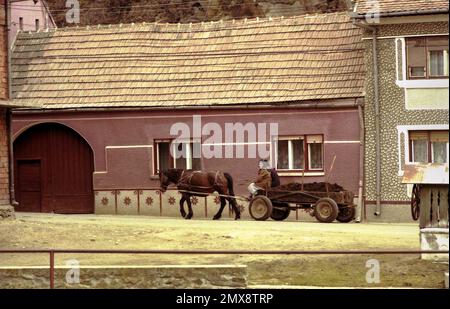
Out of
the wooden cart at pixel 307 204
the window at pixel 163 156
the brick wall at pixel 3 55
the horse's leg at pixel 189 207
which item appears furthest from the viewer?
the window at pixel 163 156

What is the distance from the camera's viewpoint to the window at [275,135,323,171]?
3438cm

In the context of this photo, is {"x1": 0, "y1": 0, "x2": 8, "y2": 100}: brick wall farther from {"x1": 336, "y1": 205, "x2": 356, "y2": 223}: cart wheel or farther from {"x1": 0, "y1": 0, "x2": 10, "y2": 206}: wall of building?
{"x1": 336, "y1": 205, "x2": 356, "y2": 223}: cart wheel

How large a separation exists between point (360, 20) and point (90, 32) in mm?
10587

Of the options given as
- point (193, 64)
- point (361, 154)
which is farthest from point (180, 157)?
point (361, 154)

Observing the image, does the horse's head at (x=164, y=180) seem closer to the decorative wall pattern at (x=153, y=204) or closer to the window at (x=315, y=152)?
the decorative wall pattern at (x=153, y=204)

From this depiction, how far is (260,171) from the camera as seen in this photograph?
32.6m

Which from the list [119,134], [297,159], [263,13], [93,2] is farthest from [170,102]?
[93,2]

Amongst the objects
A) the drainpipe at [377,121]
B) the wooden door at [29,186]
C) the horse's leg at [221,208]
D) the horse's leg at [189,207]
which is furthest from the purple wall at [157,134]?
the horse's leg at [189,207]

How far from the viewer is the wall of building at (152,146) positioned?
33938 mm

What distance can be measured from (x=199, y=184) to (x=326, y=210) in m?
4.24

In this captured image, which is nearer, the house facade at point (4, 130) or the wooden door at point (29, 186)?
the house facade at point (4, 130)

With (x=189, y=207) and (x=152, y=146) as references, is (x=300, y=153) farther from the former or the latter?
(x=152, y=146)

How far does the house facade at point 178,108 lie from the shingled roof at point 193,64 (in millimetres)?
45

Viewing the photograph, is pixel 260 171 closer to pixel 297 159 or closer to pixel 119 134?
pixel 297 159
